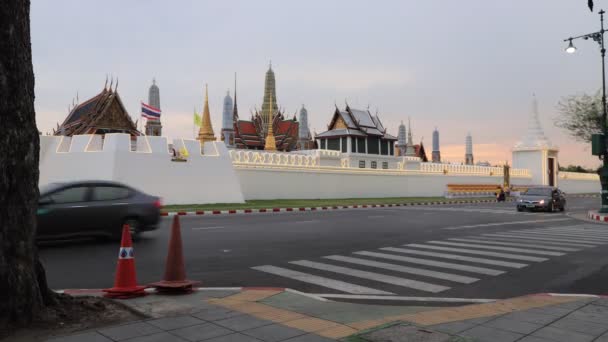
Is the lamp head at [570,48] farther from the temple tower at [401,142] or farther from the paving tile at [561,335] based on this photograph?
the temple tower at [401,142]

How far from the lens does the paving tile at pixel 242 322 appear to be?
4.32 meters

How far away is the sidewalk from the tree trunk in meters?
0.60

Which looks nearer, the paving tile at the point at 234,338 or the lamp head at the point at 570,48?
the paving tile at the point at 234,338

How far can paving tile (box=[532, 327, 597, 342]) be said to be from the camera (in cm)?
408

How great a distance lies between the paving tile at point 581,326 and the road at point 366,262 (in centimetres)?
149

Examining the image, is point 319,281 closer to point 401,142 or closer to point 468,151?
point 401,142

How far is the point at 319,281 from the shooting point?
6844mm

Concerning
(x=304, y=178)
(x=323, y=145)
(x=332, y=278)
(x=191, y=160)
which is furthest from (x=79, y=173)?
(x=323, y=145)

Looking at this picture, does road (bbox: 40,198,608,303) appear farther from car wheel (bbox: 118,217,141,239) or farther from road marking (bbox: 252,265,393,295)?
car wheel (bbox: 118,217,141,239)

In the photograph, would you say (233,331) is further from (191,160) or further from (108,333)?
(191,160)

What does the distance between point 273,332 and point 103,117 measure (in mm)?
36804

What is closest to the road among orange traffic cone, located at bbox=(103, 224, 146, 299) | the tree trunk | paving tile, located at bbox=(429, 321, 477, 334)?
orange traffic cone, located at bbox=(103, 224, 146, 299)

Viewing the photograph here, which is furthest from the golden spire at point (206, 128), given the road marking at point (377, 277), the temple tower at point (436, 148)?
the temple tower at point (436, 148)

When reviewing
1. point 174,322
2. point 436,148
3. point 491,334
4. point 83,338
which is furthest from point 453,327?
point 436,148
